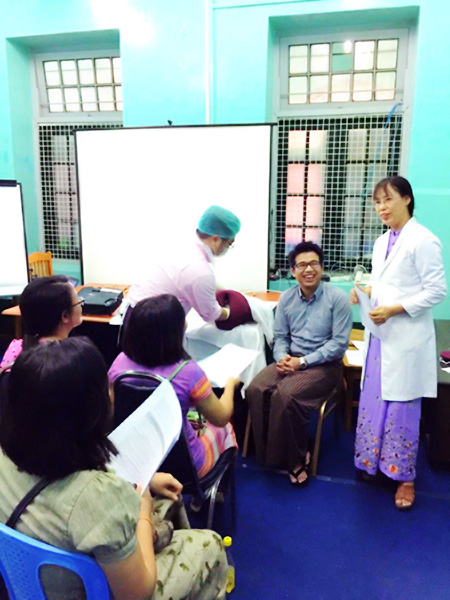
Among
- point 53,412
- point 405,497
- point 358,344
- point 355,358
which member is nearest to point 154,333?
point 53,412

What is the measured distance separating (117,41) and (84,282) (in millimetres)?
2062

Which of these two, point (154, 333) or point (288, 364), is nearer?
point (154, 333)

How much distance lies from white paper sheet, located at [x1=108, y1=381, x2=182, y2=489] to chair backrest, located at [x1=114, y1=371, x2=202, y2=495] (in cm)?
12

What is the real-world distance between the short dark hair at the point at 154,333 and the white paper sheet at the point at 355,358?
1500mm

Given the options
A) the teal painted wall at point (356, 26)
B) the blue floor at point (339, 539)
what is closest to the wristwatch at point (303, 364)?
the blue floor at point (339, 539)

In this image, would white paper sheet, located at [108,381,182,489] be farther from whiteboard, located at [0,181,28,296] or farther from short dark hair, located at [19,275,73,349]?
whiteboard, located at [0,181,28,296]

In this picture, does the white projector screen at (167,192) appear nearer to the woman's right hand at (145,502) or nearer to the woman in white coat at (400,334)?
the woman in white coat at (400,334)

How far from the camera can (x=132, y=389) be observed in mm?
1379

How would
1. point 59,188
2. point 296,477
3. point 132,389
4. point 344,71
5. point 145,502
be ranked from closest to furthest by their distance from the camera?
point 145,502 → point 132,389 → point 296,477 → point 344,71 → point 59,188

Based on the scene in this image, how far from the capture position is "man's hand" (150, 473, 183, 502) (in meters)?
1.23

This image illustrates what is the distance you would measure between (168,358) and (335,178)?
263 cm

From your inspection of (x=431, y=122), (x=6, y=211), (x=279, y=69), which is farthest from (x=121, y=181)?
(x=431, y=122)

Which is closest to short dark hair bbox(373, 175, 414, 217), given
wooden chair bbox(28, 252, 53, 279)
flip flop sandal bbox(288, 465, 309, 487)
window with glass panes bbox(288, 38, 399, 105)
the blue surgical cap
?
the blue surgical cap

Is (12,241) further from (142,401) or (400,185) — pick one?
(400,185)
